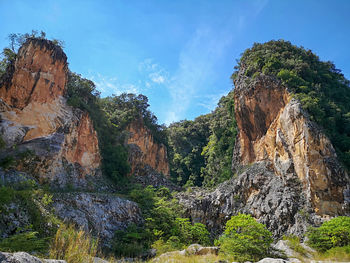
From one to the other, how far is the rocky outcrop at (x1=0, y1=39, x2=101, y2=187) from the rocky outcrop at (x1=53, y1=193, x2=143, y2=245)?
2.86 metres

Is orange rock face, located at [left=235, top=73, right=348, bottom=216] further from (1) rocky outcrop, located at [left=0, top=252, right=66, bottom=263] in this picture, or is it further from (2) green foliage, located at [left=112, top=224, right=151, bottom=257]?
(1) rocky outcrop, located at [left=0, top=252, right=66, bottom=263]

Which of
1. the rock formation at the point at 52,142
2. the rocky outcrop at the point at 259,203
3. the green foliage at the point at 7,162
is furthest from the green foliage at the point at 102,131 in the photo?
the green foliage at the point at 7,162

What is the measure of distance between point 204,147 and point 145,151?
9.70 m

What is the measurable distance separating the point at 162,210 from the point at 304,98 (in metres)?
14.4

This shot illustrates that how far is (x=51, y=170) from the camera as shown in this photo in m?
16.8

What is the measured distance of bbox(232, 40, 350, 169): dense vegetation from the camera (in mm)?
18828

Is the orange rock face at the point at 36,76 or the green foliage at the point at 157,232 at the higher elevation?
the orange rock face at the point at 36,76

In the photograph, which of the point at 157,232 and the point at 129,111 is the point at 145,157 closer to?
the point at 129,111

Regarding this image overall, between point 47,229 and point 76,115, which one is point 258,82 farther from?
point 47,229

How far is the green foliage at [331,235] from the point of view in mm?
12289

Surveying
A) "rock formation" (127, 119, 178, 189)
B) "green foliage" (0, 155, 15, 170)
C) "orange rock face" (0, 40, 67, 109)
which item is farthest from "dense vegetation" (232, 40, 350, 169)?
"green foliage" (0, 155, 15, 170)

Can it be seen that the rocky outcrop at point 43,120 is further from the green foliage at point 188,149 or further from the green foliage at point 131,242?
the green foliage at point 188,149

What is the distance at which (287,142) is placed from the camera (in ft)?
63.9

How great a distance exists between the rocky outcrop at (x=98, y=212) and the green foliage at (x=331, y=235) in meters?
11.5
